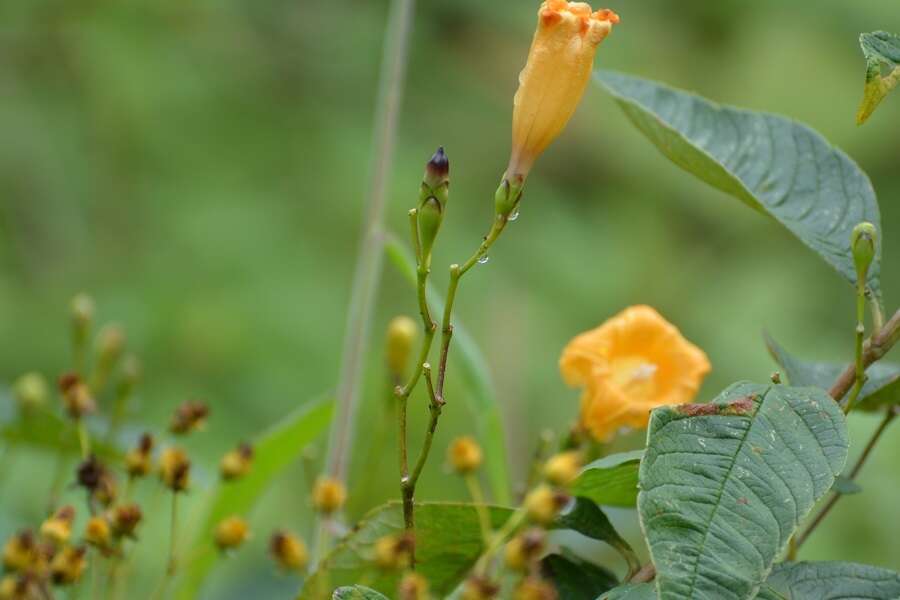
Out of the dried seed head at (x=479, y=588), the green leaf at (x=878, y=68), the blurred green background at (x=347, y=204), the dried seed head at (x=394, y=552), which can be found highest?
the green leaf at (x=878, y=68)

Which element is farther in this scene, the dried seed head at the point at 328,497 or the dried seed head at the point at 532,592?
the dried seed head at the point at 328,497

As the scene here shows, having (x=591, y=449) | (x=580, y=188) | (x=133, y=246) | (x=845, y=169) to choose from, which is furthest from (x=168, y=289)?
(x=845, y=169)

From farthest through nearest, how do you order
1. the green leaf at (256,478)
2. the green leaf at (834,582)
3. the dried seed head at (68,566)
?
the green leaf at (256,478), the dried seed head at (68,566), the green leaf at (834,582)

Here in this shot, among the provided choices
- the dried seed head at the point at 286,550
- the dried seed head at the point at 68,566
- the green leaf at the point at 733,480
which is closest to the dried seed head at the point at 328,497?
the dried seed head at the point at 286,550

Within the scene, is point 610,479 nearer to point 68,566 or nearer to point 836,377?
point 836,377

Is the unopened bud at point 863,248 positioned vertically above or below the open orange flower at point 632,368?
above

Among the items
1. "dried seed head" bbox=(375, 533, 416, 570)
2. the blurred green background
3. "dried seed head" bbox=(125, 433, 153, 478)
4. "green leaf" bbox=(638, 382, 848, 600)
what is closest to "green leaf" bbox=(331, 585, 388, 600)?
"dried seed head" bbox=(375, 533, 416, 570)

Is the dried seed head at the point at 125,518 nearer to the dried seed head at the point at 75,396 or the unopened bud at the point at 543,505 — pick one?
the dried seed head at the point at 75,396
